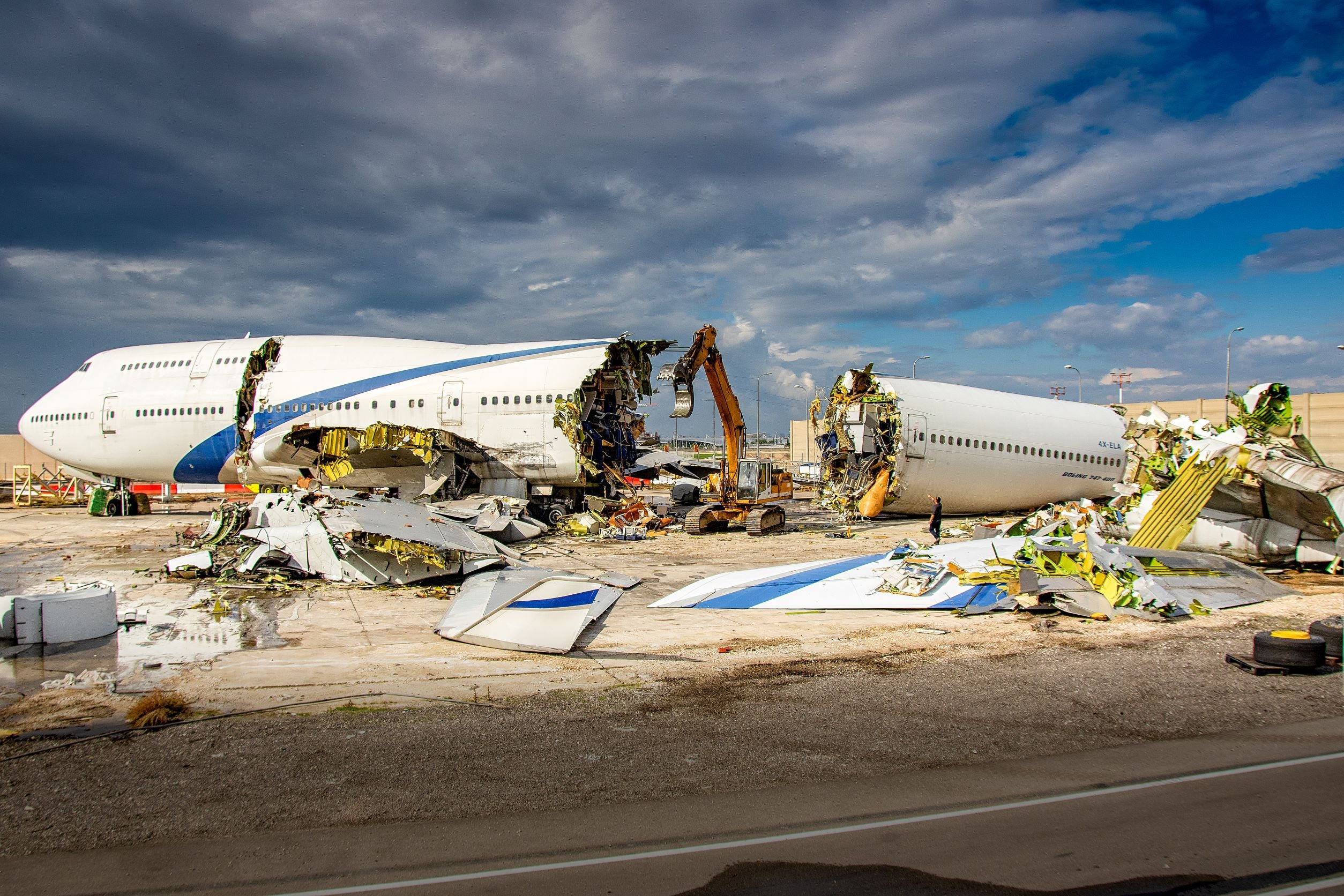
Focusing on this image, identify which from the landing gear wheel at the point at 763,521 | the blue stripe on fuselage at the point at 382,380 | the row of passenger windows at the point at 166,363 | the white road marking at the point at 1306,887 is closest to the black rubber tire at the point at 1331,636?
the white road marking at the point at 1306,887

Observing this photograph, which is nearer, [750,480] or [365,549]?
[365,549]

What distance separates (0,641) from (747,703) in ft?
29.9

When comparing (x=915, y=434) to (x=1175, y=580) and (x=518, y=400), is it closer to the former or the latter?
(x=1175, y=580)

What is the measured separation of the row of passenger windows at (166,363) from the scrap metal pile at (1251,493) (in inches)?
1039

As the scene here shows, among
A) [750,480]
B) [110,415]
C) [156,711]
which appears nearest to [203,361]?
[110,415]

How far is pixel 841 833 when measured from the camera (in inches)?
182

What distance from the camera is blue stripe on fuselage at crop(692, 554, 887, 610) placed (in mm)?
12078

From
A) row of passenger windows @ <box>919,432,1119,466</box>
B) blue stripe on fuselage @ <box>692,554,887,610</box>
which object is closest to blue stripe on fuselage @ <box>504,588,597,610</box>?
blue stripe on fuselage @ <box>692,554,887,610</box>

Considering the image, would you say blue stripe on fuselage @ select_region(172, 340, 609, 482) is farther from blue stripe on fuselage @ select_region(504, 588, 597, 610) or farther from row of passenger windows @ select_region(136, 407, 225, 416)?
blue stripe on fuselage @ select_region(504, 588, 597, 610)

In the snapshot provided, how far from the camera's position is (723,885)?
4.04 metres

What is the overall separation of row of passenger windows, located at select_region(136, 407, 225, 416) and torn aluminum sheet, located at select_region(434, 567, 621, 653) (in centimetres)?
1837

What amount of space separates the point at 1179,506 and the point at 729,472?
12162mm

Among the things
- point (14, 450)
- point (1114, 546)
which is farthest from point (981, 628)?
point (14, 450)

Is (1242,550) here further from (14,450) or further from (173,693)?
(14,450)
